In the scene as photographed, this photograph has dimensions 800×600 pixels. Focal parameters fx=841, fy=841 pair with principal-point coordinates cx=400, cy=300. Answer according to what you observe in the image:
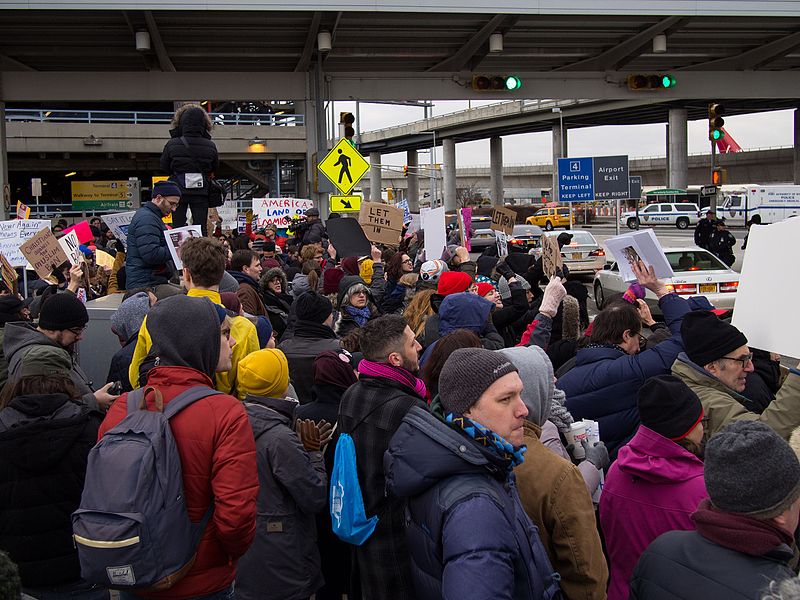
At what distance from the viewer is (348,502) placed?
3.82 m

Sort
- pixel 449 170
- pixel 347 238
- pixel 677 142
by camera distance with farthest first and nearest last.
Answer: pixel 449 170
pixel 677 142
pixel 347 238

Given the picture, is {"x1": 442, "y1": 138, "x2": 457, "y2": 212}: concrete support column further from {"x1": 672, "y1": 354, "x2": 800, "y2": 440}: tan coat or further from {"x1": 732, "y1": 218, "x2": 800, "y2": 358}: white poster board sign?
{"x1": 672, "y1": 354, "x2": 800, "y2": 440}: tan coat

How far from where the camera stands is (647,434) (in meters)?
3.46

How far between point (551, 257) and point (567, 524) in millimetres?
5730

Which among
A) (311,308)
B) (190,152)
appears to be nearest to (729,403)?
(311,308)

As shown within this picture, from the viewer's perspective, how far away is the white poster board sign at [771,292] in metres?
4.26

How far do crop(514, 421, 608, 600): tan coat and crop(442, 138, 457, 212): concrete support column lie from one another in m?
80.8

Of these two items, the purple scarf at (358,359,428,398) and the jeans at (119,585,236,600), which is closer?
the jeans at (119,585,236,600)

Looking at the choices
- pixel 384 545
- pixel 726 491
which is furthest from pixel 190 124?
pixel 726 491

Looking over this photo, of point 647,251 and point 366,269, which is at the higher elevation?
point 647,251

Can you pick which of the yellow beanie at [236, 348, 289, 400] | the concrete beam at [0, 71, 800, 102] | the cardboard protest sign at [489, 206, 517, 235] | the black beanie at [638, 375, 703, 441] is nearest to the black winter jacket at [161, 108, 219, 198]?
the yellow beanie at [236, 348, 289, 400]

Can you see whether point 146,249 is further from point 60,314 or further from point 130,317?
point 60,314

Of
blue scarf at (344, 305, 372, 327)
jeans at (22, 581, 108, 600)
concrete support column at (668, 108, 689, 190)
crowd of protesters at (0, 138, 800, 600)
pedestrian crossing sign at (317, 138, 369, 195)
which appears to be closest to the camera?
crowd of protesters at (0, 138, 800, 600)

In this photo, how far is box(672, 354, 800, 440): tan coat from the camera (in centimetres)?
391
